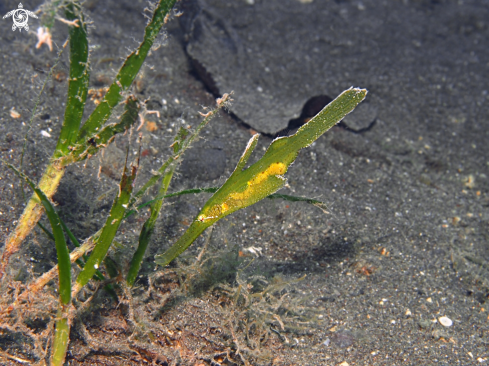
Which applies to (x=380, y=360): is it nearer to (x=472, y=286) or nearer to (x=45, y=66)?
(x=472, y=286)

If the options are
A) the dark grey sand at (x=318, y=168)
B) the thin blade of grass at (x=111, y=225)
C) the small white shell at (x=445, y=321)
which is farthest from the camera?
the small white shell at (x=445, y=321)

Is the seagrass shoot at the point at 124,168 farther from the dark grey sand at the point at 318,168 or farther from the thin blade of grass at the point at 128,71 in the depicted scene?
the dark grey sand at the point at 318,168

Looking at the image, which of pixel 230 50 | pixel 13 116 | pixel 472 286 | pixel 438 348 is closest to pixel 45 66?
pixel 13 116

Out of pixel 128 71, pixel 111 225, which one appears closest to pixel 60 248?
pixel 111 225

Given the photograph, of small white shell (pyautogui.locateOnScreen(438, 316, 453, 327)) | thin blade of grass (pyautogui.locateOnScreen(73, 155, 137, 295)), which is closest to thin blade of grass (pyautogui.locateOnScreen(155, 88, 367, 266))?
thin blade of grass (pyautogui.locateOnScreen(73, 155, 137, 295))

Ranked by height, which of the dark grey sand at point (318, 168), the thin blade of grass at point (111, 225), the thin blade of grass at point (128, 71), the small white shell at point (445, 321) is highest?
the thin blade of grass at point (128, 71)

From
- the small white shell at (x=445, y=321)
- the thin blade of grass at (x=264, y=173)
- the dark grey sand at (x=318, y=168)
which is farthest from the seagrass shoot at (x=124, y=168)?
the small white shell at (x=445, y=321)
